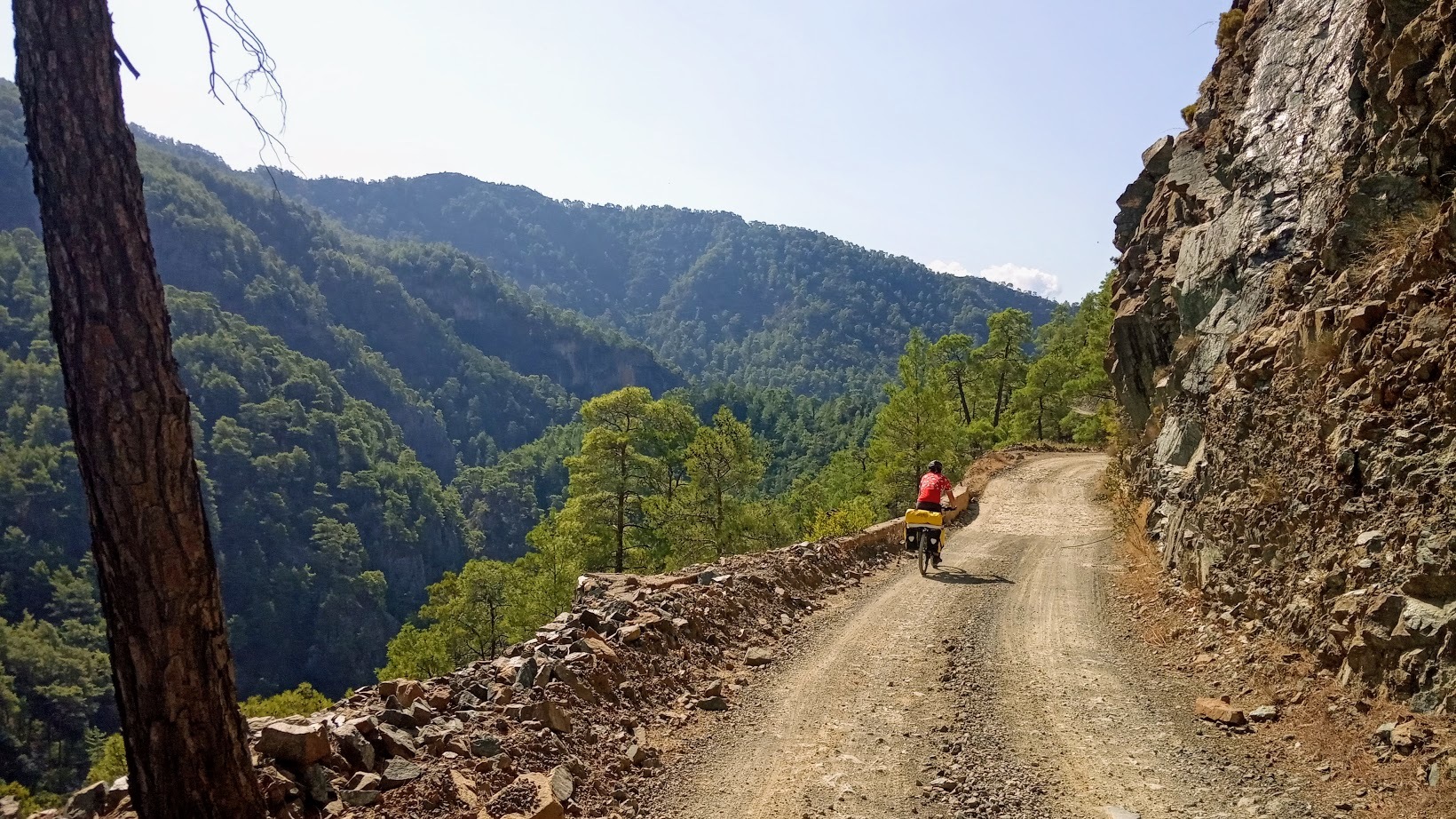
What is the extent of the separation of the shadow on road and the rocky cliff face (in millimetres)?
2440

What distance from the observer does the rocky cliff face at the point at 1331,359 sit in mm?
5605

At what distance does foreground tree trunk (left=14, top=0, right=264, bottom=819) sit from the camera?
10.0ft

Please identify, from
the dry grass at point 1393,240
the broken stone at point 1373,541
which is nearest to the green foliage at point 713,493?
the dry grass at point 1393,240

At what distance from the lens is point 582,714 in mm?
5777

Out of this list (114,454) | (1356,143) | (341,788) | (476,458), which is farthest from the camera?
(476,458)

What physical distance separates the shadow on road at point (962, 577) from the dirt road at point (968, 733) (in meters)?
1.58

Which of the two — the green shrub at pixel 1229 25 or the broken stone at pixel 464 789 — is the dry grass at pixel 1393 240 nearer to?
the broken stone at pixel 464 789

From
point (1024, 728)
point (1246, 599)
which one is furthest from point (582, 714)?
point (1246, 599)

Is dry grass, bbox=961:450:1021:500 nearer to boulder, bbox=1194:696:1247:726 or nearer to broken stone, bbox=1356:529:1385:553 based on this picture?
boulder, bbox=1194:696:1247:726

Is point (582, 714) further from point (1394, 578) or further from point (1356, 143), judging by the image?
point (1356, 143)

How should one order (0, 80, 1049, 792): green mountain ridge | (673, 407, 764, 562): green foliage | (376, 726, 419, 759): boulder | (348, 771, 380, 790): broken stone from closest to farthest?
(348, 771, 380, 790): broken stone < (376, 726, 419, 759): boulder < (673, 407, 764, 562): green foliage < (0, 80, 1049, 792): green mountain ridge

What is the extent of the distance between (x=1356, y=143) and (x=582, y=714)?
1012 cm

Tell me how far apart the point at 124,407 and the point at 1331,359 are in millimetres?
9123

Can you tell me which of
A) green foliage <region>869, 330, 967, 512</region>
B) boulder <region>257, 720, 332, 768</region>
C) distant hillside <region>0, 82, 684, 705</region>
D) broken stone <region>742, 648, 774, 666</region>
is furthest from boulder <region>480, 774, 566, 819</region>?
distant hillside <region>0, 82, 684, 705</region>
